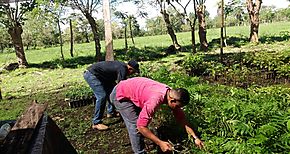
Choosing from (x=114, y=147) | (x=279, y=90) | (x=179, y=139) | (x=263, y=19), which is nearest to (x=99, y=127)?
(x=114, y=147)

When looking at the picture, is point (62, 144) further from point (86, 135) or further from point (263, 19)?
point (263, 19)

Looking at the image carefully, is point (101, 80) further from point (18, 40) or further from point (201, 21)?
point (201, 21)

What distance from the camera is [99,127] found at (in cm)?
566

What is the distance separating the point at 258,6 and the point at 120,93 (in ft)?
58.7

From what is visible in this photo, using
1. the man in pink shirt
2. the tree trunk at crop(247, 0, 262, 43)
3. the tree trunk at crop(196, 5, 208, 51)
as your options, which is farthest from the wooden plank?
the tree trunk at crop(247, 0, 262, 43)

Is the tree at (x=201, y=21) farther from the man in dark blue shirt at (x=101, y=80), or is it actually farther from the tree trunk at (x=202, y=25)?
the man in dark blue shirt at (x=101, y=80)

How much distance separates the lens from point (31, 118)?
11.3ft

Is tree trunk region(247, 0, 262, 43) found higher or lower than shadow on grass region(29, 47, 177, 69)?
higher

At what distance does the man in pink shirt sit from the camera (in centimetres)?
315

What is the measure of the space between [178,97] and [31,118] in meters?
1.62

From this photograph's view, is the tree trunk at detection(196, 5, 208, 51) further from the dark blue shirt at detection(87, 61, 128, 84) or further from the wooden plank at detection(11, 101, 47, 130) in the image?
the wooden plank at detection(11, 101, 47, 130)

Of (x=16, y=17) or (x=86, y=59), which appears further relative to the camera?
(x=86, y=59)

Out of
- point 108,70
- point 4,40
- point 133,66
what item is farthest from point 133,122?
point 4,40

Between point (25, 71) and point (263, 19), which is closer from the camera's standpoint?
point (25, 71)
